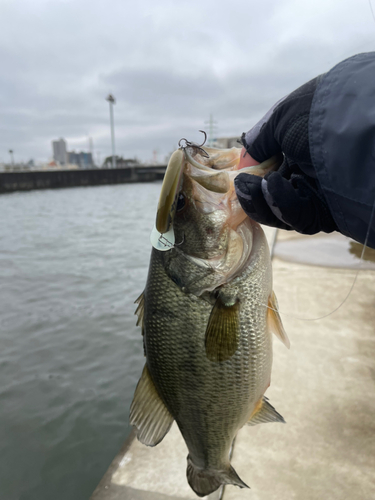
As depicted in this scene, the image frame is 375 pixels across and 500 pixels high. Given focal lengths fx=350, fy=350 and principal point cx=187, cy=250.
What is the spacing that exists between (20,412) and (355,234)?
421 centimetres

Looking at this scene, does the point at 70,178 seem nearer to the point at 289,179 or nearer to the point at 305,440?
the point at 305,440

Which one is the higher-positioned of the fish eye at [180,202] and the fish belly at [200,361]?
the fish eye at [180,202]

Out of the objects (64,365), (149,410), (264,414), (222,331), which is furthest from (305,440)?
(64,365)

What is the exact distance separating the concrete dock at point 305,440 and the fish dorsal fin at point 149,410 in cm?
70

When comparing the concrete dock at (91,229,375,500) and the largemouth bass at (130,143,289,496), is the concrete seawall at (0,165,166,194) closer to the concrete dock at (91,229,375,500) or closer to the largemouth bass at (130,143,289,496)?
the concrete dock at (91,229,375,500)

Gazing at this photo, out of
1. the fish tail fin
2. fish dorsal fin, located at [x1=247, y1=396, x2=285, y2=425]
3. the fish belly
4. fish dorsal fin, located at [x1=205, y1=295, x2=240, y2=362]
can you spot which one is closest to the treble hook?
the fish belly

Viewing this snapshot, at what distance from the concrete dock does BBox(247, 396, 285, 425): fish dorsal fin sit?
18.1 inches

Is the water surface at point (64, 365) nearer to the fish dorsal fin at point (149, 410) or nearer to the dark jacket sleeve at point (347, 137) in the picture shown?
the fish dorsal fin at point (149, 410)

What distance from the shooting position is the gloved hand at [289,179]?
108cm

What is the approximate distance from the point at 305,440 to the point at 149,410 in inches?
51.8

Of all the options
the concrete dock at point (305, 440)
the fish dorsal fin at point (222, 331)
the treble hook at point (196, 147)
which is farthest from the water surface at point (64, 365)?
the treble hook at point (196, 147)

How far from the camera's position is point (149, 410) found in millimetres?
1611

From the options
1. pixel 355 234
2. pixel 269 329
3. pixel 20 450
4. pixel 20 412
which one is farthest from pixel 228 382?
pixel 20 412

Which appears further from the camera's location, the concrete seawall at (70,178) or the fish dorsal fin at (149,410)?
the concrete seawall at (70,178)
